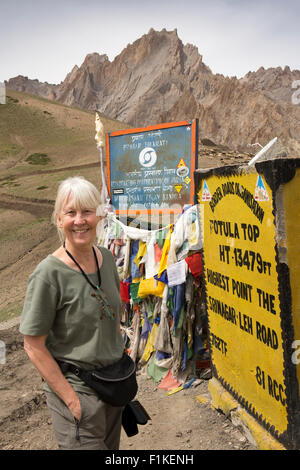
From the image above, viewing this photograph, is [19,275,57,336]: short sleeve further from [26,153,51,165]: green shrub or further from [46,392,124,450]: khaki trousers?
[26,153,51,165]: green shrub

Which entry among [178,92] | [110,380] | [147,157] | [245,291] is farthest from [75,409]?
[178,92]

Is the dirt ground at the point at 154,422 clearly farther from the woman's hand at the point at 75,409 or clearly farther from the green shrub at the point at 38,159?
the green shrub at the point at 38,159

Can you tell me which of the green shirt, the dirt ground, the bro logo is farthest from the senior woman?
the bro logo

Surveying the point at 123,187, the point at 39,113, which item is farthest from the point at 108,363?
the point at 39,113

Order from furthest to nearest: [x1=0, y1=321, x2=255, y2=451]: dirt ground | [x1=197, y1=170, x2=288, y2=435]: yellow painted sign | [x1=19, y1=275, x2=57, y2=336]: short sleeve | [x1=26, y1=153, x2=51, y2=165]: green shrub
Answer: [x1=26, y1=153, x2=51, y2=165]: green shrub, [x1=0, y1=321, x2=255, y2=451]: dirt ground, [x1=197, y1=170, x2=288, y2=435]: yellow painted sign, [x1=19, y1=275, x2=57, y2=336]: short sleeve

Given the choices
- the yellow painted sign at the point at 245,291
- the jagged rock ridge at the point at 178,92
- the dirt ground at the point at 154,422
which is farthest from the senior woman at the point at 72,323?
the jagged rock ridge at the point at 178,92

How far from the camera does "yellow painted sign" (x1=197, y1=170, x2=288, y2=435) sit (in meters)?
2.90

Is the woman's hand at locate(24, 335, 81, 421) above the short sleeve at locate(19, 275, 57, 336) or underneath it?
underneath

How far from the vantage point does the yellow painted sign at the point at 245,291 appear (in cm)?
290

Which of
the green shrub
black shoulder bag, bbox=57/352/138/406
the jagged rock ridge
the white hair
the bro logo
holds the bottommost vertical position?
black shoulder bag, bbox=57/352/138/406

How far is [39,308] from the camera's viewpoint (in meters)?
2.00

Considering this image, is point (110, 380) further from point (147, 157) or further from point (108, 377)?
point (147, 157)

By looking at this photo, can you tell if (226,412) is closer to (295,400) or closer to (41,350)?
(295,400)

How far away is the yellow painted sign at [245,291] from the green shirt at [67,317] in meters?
1.22
